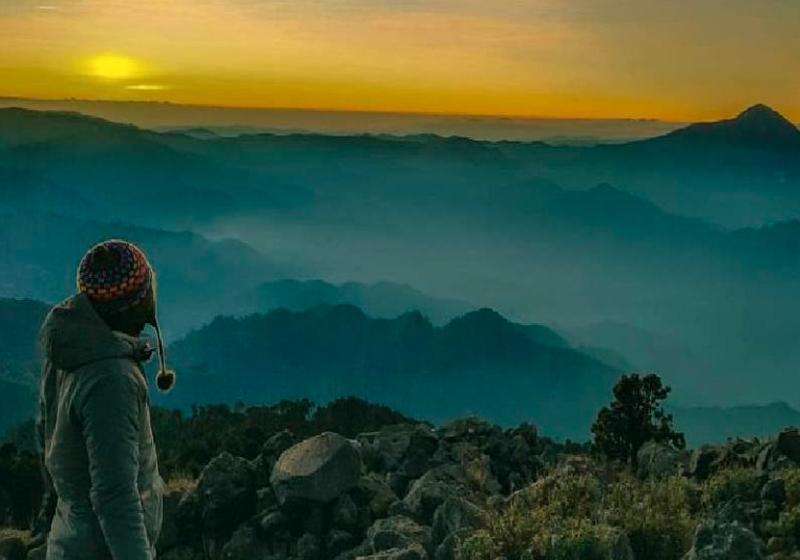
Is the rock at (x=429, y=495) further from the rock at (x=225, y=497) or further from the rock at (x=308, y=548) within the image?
the rock at (x=225, y=497)

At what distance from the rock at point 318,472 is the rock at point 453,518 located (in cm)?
140

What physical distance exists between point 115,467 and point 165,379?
0.68m

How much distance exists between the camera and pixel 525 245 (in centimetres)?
9894

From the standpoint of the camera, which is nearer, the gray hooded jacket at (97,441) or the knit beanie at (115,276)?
the gray hooded jacket at (97,441)

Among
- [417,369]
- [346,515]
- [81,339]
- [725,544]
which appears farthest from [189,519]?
[417,369]

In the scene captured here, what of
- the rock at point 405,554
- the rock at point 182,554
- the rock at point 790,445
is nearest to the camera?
the rock at point 405,554

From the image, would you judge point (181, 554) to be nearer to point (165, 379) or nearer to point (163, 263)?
point (165, 379)

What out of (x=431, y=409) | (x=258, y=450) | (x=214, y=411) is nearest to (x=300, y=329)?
(x=431, y=409)

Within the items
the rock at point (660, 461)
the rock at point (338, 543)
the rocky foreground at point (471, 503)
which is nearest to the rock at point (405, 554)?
the rocky foreground at point (471, 503)

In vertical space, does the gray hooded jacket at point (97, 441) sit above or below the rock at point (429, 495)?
above

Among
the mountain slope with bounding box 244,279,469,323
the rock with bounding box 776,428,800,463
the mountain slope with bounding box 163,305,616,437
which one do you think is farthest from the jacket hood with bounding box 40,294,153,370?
the mountain slope with bounding box 244,279,469,323

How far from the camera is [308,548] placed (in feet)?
34.7

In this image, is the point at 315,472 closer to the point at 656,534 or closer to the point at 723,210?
the point at 656,534

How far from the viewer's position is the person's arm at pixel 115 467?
4074 millimetres
